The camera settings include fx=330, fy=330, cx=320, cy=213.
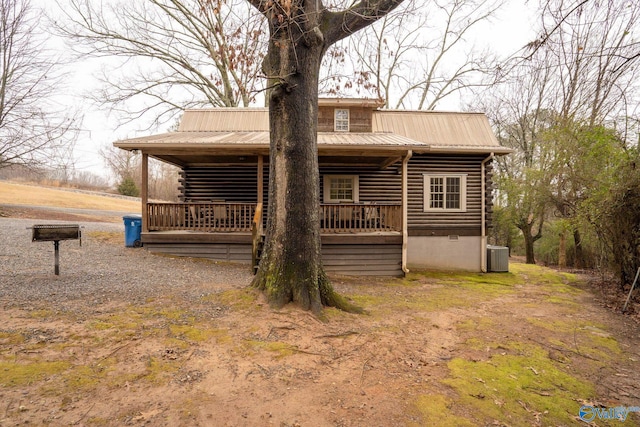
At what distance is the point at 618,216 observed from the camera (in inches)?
316

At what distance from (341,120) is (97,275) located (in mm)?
9437

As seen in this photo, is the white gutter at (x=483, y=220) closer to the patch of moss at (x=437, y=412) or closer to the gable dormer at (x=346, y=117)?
the gable dormer at (x=346, y=117)

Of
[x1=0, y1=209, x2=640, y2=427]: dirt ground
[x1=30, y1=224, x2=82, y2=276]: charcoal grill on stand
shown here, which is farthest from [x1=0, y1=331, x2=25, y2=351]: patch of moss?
[x1=30, y1=224, x2=82, y2=276]: charcoal grill on stand

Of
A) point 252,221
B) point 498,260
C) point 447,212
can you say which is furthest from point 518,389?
point 498,260

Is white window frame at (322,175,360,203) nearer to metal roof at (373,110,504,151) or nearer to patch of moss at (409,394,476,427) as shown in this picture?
metal roof at (373,110,504,151)

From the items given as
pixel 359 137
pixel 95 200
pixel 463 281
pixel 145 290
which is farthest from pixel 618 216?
pixel 95 200

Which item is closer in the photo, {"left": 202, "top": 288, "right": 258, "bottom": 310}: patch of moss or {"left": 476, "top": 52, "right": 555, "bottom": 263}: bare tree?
{"left": 202, "top": 288, "right": 258, "bottom": 310}: patch of moss

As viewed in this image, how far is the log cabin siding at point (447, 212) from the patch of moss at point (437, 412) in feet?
29.6

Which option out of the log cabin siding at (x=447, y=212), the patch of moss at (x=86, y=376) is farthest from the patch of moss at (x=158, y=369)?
the log cabin siding at (x=447, y=212)

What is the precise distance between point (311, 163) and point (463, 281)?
23.1ft

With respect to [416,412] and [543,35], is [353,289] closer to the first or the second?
[416,412]

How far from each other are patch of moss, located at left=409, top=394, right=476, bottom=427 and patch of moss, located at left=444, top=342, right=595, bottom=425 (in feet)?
0.72

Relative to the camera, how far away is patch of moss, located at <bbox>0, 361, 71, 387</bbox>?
3049 mm

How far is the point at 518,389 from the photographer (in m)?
3.76
